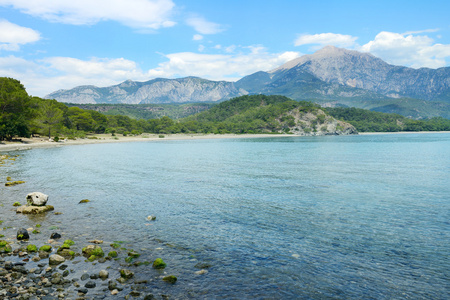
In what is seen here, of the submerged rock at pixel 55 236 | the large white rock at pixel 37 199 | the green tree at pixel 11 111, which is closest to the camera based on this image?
the submerged rock at pixel 55 236

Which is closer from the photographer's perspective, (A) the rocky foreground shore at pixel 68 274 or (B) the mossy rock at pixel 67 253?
(A) the rocky foreground shore at pixel 68 274

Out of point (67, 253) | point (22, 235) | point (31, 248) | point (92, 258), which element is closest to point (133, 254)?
point (92, 258)

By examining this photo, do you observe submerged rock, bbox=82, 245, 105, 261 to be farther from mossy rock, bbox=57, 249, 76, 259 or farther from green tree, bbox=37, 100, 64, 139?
green tree, bbox=37, 100, 64, 139

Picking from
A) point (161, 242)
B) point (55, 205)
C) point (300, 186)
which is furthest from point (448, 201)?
point (55, 205)

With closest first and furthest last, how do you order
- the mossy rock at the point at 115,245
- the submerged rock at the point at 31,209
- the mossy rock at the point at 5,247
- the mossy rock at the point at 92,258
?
the mossy rock at the point at 92,258 < the mossy rock at the point at 5,247 < the mossy rock at the point at 115,245 < the submerged rock at the point at 31,209

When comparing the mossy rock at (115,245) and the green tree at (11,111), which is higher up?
the green tree at (11,111)

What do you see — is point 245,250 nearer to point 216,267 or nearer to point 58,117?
point 216,267

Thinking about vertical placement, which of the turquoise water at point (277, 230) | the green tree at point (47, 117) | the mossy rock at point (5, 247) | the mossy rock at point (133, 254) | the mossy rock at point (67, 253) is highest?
the green tree at point (47, 117)

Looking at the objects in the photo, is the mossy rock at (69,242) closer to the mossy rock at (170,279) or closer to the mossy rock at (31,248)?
the mossy rock at (31,248)

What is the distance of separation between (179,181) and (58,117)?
102500mm

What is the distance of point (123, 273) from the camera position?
39.1ft

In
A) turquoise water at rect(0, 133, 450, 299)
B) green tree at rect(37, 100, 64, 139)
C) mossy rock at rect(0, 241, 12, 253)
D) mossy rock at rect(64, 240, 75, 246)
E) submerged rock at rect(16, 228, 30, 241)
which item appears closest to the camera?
turquoise water at rect(0, 133, 450, 299)

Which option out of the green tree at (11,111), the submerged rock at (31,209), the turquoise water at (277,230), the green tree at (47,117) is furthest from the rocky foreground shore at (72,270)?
the green tree at (47,117)

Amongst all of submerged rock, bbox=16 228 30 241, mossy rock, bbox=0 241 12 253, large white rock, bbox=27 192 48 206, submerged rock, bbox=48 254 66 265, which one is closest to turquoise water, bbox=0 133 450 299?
large white rock, bbox=27 192 48 206
